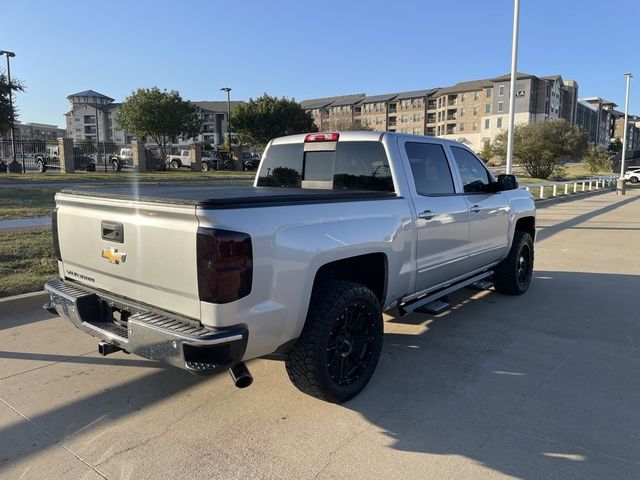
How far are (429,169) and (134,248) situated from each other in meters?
2.84

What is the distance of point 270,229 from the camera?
2945mm

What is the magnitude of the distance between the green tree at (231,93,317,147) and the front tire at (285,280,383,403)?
50019mm

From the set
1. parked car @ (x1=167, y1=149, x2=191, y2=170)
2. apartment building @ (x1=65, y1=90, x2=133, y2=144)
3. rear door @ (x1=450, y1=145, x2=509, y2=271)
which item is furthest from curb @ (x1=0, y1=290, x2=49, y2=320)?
apartment building @ (x1=65, y1=90, x2=133, y2=144)

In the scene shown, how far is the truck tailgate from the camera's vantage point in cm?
287

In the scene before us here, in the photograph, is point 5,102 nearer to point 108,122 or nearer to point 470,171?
point 470,171

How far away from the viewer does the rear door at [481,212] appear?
5309 mm

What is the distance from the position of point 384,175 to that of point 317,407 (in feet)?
6.52

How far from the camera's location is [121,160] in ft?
124

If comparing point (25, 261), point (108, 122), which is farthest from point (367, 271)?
point (108, 122)

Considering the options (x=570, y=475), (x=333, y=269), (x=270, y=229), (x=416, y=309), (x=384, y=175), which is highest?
(x=384, y=175)

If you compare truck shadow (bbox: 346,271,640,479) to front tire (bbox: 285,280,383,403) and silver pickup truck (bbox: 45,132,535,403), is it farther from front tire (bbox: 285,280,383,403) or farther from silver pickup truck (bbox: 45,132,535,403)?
silver pickup truck (bbox: 45,132,535,403)

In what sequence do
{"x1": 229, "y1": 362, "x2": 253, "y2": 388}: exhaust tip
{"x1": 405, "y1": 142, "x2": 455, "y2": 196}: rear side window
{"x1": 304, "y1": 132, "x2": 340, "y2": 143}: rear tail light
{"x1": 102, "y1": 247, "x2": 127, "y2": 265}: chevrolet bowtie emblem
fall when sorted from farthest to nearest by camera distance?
{"x1": 304, "y1": 132, "x2": 340, "y2": 143}: rear tail light → {"x1": 405, "y1": 142, "x2": 455, "y2": 196}: rear side window → {"x1": 102, "y1": 247, "x2": 127, "y2": 265}: chevrolet bowtie emblem → {"x1": 229, "y1": 362, "x2": 253, "y2": 388}: exhaust tip

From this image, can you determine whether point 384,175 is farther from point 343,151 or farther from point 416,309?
point 416,309

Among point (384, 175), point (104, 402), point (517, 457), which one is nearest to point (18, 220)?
point (104, 402)
